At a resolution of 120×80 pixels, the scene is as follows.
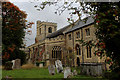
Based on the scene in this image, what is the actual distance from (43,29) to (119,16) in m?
44.2

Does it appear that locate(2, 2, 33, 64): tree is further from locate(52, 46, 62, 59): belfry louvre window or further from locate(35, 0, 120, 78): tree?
locate(35, 0, 120, 78): tree

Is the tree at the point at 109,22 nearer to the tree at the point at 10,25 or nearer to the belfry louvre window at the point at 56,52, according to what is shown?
the tree at the point at 10,25

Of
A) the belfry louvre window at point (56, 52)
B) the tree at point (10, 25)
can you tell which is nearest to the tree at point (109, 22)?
the tree at point (10, 25)

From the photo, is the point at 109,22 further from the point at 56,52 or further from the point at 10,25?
the point at 56,52

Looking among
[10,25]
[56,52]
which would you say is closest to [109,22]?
[10,25]

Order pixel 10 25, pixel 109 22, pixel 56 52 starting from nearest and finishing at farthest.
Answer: pixel 109 22 → pixel 10 25 → pixel 56 52

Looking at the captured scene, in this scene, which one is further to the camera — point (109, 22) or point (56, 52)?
point (56, 52)

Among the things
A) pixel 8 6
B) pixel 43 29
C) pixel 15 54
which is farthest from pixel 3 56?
pixel 43 29

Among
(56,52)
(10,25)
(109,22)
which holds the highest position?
(10,25)

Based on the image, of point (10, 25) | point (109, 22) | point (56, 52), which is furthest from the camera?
point (56, 52)

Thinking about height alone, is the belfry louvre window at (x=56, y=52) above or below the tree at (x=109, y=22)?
below

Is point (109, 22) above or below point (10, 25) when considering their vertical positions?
below

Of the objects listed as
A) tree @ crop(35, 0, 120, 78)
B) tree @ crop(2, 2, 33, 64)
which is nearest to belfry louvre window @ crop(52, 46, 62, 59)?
tree @ crop(2, 2, 33, 64)

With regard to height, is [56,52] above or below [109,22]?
below
